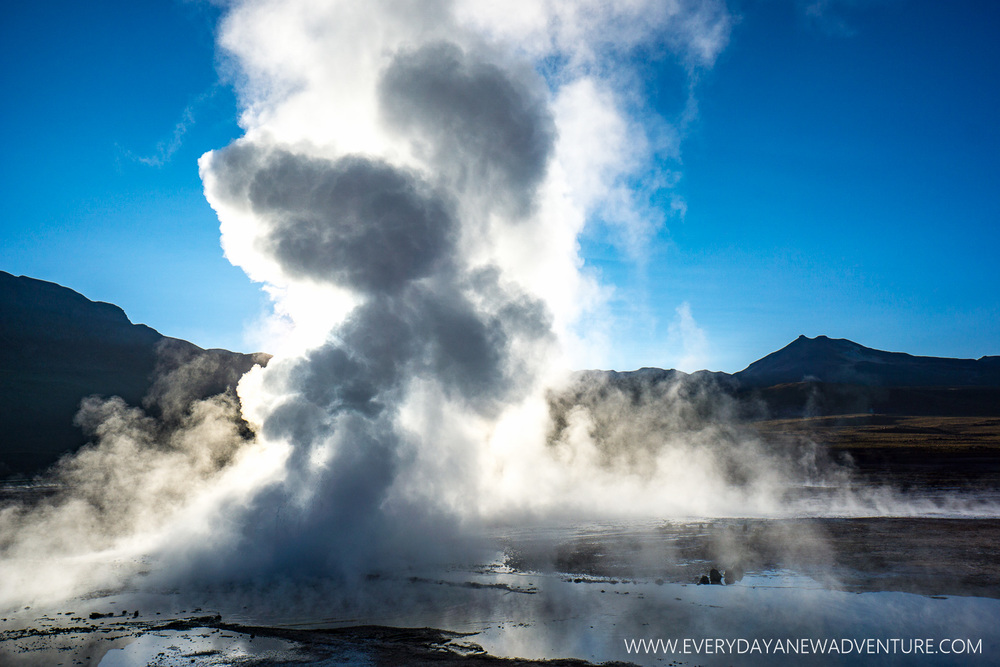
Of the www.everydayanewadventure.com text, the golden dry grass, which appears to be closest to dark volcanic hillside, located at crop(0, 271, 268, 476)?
the www.everydayanewadventure.com text

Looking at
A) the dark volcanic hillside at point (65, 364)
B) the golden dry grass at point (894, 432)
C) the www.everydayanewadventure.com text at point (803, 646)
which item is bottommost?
the www.everydayanewadventure.com text at point (803, 646)

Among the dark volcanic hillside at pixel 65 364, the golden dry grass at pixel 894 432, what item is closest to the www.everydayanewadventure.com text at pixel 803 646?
the dark volcanic hillside at pixel 65 364

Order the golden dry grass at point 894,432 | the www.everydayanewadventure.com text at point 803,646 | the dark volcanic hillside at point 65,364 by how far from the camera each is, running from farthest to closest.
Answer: the golden dry grass at point 894,432
the dark volcanic hillside at point 65,364
the www.everydayanewadventure.com text at point 803,646

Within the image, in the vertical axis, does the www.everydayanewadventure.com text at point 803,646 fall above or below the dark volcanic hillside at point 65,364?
below

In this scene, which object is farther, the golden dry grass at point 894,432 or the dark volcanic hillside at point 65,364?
the golden dry grass at point 894,432

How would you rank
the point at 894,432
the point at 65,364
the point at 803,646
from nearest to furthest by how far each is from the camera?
the point at 803,646 < the point at 894,432 < the point at 65,364

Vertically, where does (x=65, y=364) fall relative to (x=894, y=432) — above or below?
above

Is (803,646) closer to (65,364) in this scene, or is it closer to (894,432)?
(894,432)

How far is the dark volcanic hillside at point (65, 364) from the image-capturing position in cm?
5603

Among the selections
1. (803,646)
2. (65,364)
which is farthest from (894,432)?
(65,364)

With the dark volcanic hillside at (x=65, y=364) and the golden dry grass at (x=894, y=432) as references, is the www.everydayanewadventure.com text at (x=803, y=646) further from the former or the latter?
the golden dry grass at (x=894, y=432)

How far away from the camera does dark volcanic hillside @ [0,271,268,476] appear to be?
56.0 m

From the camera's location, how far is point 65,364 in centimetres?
10250

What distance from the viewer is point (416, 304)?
19.8 m
